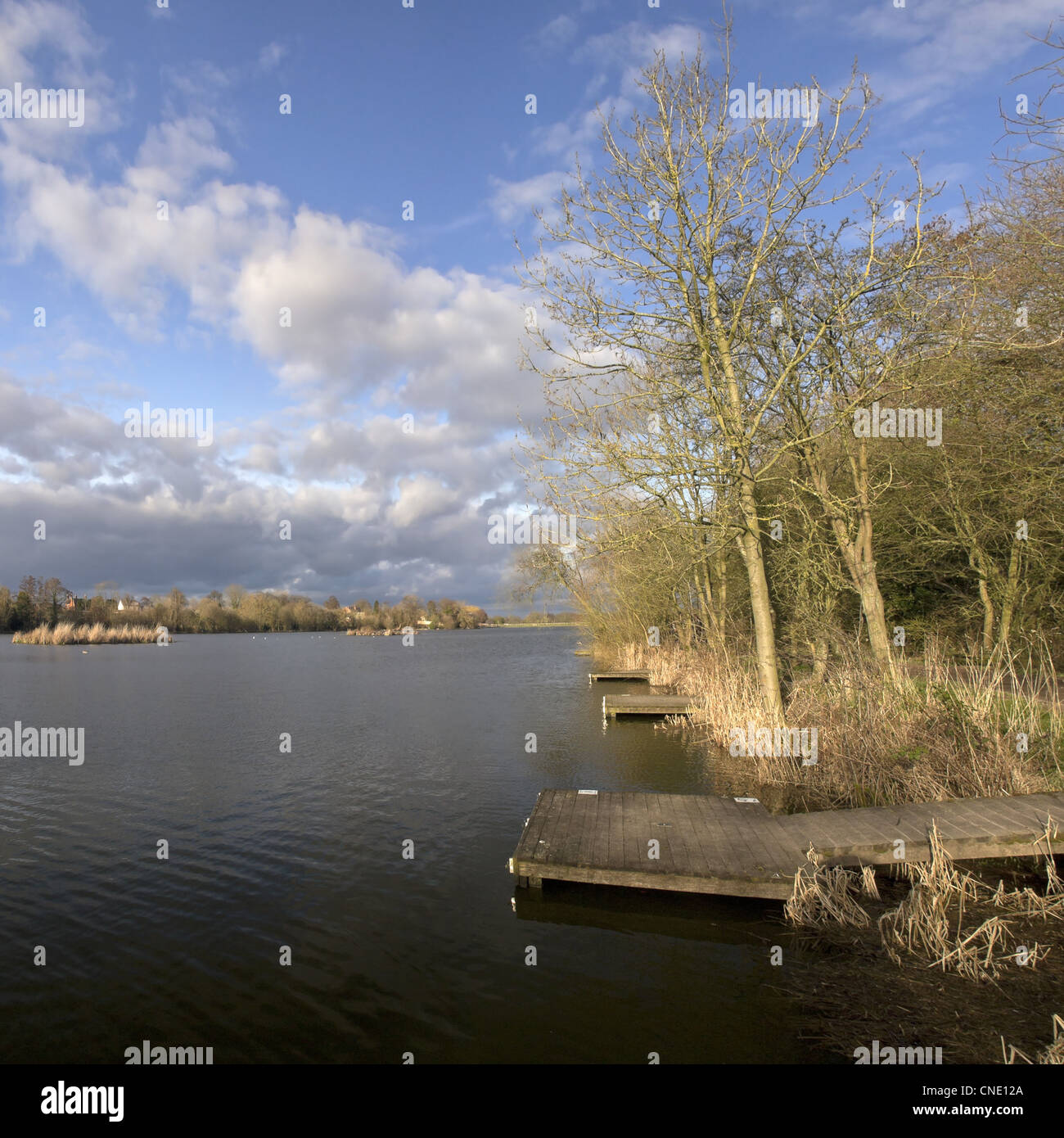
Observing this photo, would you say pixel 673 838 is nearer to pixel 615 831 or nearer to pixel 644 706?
pixel 615 831

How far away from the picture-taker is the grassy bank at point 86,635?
181 feet

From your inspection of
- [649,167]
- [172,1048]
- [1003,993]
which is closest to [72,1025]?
[172,1048]

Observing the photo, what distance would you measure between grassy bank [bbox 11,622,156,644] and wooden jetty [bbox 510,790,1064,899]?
6241 cm

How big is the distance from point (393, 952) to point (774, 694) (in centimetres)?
670

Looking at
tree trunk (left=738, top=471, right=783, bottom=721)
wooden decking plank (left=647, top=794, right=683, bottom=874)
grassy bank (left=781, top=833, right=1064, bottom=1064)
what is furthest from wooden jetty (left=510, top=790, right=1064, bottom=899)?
tree trunk (left=738, top=471, right=783, bottom=721)

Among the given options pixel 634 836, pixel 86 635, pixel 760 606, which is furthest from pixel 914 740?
pixel 86 635

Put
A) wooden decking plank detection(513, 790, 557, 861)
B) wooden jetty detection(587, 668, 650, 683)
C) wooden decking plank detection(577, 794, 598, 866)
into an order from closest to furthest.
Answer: wooden decking plank detection(577, 794, 598, 866)
wooden decking plank detection(513, 790, 557, 861)
wooden jetty detection(587, 668, 650, 683)

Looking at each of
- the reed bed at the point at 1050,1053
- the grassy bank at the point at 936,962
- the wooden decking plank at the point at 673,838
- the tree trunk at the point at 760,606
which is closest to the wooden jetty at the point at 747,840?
the wooden decking plank at the point at 673,838

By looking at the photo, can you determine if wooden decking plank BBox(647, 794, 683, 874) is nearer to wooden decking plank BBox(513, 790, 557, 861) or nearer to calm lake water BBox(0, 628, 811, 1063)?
calm lake water BBox(0, 628, 811, 1063)

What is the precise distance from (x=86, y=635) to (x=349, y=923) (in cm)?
6419

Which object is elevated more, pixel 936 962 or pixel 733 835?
pixel 733 835

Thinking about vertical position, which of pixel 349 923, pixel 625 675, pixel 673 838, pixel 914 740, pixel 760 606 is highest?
pixel 760 606

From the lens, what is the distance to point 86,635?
5753 centimetres

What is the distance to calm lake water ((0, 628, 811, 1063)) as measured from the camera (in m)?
4.08
